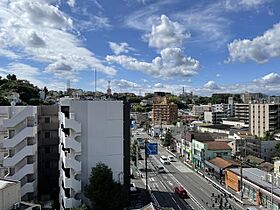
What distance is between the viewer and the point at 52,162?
108 feet

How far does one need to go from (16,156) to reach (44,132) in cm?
590

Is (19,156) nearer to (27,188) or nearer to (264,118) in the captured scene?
(27,188)

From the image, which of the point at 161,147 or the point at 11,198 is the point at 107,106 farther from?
the point at 161,147

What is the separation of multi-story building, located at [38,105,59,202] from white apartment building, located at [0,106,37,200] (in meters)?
3.50

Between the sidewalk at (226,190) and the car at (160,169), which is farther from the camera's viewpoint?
the car at (160,169)

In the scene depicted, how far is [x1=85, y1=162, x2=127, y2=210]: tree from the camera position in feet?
80.6

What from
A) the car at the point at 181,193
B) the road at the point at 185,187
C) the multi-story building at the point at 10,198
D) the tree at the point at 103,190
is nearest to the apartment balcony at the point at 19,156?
the tree at the point at 103,190

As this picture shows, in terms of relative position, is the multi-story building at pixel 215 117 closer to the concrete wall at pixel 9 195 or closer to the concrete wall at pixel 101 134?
Answer: the concrete wall at pixel 101 134

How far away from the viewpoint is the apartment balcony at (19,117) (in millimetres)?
27406

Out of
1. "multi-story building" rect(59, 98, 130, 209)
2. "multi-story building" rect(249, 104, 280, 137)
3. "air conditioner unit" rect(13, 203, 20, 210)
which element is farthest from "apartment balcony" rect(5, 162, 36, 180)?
"multi-story building" rect(249, 104, 280, 137)

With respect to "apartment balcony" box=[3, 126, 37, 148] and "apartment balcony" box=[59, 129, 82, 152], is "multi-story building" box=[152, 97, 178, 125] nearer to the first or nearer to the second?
"apartment balcony" box=[3, 126, 37, 148]

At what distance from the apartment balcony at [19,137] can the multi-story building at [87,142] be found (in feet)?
9.14

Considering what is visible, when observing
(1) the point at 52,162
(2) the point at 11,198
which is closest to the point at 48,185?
(1) the point at 52,162

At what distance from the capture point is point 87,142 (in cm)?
2697
